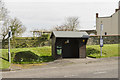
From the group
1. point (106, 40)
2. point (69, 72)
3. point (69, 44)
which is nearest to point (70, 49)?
point (69, 44)

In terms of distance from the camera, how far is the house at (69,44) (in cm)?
1672

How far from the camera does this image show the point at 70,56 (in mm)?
18281

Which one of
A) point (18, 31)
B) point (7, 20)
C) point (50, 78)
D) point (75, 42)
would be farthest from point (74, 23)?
point (50, 78)

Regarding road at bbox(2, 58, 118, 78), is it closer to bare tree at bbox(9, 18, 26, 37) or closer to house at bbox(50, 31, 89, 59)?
house at bbox(50, 31, 89, 59)

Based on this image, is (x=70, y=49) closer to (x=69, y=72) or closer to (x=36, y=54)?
(x=36, y=54)

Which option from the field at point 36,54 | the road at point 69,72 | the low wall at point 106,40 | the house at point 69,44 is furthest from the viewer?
the low wall at point 106,40

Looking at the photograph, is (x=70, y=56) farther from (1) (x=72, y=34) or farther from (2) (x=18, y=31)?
(2) (x=18, y=31)

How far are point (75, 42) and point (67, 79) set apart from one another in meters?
10.2

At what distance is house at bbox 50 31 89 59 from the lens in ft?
54.9

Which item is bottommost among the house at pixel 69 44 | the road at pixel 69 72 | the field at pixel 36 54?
the road at pixel 69 72

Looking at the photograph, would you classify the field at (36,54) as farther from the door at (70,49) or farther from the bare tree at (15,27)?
the bare tree at (15,27)

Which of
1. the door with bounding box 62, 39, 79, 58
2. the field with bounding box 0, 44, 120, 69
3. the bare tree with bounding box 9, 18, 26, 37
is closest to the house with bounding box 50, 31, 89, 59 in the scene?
the door with bounding box 62, 39, 79, 58

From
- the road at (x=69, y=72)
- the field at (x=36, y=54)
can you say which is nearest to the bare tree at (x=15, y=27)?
the field at (x=36, y=54)

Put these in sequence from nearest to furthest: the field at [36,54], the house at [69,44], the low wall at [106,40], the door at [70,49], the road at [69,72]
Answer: the road at [69,72] < the field at [36,54] < the house at [69,44] < the door at [70,49] < the low wall at [106,40]
